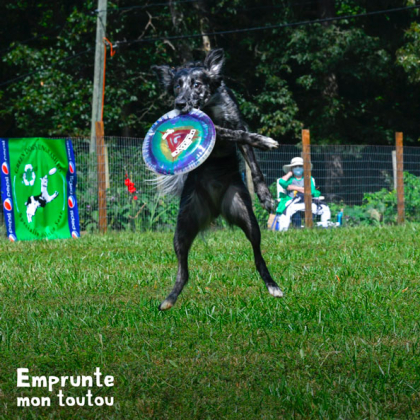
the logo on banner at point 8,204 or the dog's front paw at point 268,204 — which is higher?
the logo on banner at point 8,204

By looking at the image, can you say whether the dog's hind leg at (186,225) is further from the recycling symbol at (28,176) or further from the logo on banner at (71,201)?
the logo on banner at (71,201)

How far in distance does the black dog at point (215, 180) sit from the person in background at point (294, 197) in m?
7.53

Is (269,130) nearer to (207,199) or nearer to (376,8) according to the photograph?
(376,8)

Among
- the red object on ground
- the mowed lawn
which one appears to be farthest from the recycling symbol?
the mowed lawn

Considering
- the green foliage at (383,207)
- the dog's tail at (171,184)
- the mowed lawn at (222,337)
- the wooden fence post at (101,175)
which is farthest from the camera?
the green foliage at (383,207)

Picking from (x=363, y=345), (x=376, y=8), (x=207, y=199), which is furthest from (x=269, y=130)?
(x=363, y=345)

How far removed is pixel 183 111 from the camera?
17.5 feet

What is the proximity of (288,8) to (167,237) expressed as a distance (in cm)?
1335

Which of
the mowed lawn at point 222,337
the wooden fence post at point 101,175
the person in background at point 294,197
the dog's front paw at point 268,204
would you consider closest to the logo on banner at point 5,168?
the wooden fence post at point 101,175

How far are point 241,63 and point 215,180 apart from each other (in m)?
18.8

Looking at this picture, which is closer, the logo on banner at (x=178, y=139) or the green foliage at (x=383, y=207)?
the logo on banner at (x=178, y=139)

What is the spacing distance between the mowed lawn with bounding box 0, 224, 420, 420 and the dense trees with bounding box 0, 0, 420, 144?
13743 millimetres

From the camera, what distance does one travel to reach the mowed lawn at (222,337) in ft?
10.5

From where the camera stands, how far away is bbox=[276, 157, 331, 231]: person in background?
13.2 meters
